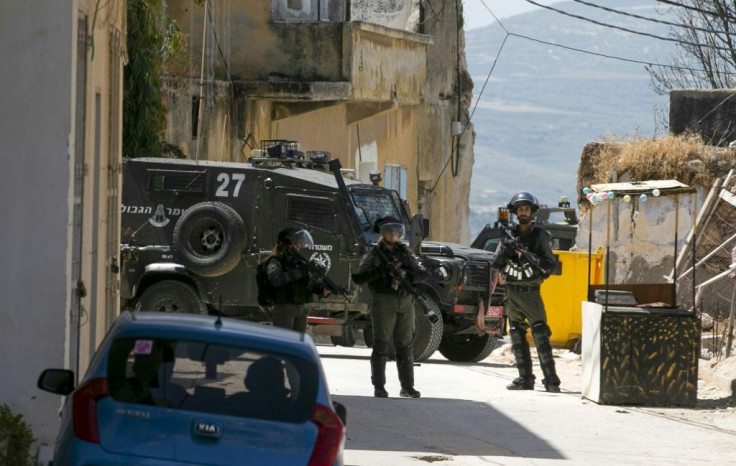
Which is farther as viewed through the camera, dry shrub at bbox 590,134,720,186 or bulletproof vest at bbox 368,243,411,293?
dry shrub at bbox 590,134,720,186

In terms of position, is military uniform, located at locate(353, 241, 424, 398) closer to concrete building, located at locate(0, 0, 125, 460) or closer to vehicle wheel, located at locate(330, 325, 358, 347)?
vehicle wheel, located at locate(330, 325, 358, 347)

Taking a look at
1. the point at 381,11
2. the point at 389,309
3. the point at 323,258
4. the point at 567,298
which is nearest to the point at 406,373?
the point at 389,309

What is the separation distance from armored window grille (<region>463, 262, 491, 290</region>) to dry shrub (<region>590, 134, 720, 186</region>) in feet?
13.5

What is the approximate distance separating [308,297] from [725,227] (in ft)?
30.8

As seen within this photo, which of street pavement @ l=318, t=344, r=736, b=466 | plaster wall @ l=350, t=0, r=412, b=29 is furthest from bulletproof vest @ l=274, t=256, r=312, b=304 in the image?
plaster wall @ l=350, t=0, r=412, b=29

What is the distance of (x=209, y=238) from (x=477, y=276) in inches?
135

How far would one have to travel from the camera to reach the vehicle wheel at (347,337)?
1936 centimetres

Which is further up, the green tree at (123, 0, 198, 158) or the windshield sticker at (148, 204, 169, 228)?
the green tree at (123, 0, 198, 158)

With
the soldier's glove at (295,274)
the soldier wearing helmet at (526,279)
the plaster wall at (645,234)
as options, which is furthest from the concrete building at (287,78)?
the soldier's glove at (295,274)

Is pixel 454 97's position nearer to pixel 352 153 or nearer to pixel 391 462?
pixel 352 153

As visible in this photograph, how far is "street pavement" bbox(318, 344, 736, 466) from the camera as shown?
1127 centimetres

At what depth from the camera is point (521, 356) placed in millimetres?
15750

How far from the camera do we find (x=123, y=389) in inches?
272

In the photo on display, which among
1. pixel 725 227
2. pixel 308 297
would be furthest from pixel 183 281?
pixel 725 227
